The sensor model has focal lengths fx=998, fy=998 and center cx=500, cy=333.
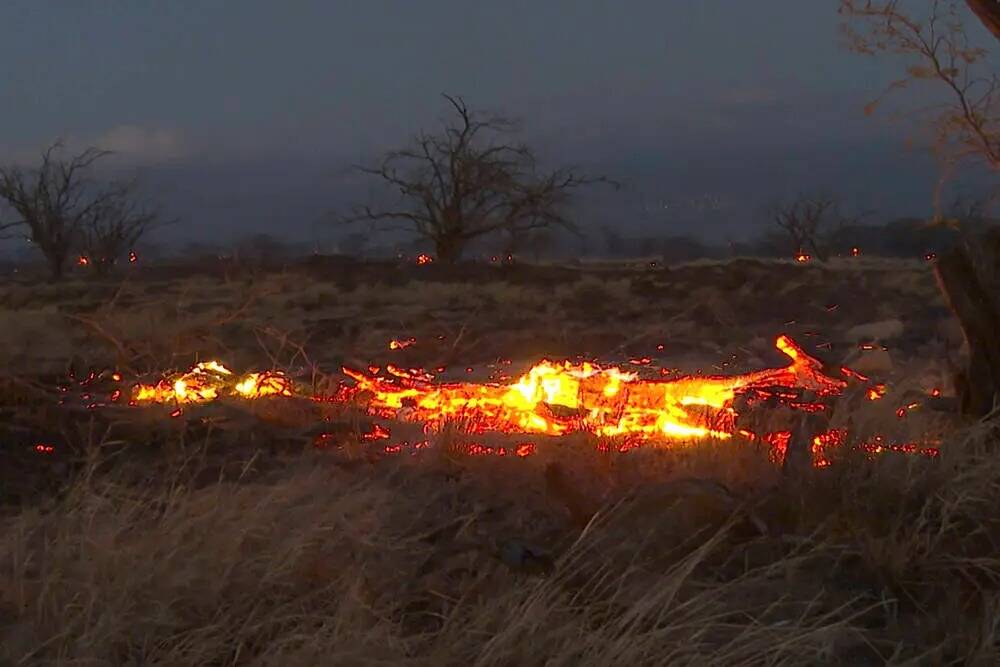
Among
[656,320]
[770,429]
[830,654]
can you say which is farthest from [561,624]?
[656,320]

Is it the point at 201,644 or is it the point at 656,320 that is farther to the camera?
the point at 656,320

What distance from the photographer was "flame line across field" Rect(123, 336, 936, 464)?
604cm

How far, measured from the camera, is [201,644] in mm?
2961

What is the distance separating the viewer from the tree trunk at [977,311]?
5164 mm

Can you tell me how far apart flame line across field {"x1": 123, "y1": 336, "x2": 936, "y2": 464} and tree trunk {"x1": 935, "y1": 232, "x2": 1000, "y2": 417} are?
0.82m

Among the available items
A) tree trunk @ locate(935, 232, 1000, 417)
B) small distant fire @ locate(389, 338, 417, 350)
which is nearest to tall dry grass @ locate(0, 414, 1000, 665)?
tree trunk @ locate(935, 232, 1000, 417)

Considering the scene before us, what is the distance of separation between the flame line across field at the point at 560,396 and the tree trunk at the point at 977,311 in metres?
0.82

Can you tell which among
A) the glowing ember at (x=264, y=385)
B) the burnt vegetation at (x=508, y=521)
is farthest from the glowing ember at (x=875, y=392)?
the glowing ember at (x=264, y=385)

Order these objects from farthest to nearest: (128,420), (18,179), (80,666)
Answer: (18,179) < (128,420) < (80,666)

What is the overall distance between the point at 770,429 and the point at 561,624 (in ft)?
8.40

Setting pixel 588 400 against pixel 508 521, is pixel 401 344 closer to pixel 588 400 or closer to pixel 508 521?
pixel 588 400

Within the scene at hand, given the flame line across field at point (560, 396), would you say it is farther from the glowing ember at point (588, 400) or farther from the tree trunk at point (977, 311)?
the tree trunk at point (977, 311)

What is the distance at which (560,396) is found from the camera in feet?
22.5

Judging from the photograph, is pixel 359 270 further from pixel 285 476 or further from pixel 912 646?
pixel 912 646
